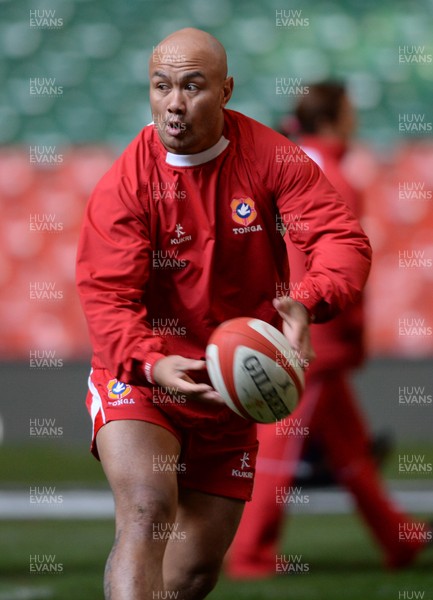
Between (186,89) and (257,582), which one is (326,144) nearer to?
(257,582)

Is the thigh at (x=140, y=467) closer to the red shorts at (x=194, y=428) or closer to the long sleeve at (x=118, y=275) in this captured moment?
the red shorts at (x=194, y=428)

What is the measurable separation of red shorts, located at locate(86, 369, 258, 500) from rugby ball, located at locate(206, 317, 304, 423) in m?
0.22

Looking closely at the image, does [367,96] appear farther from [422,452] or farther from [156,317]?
[156,317]

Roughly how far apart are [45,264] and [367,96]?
3.70 m

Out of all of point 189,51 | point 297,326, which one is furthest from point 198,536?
point 189,51

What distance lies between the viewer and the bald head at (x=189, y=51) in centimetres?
425

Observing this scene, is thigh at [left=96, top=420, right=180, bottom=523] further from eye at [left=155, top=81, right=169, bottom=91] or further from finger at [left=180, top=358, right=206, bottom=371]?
eye at [left=155, top=81, right=169, bottom=91]

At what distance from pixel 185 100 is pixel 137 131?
29.7 ft

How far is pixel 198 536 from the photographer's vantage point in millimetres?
4492

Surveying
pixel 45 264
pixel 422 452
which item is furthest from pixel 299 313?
pixel 45 264

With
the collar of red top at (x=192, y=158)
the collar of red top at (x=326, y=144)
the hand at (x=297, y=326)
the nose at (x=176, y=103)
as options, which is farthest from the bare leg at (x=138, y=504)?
the collar of red top at (x=326, y=144)

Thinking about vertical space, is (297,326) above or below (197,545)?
above

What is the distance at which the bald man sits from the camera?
4.09 m

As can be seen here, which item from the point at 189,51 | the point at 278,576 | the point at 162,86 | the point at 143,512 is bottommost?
the point at 278,576
